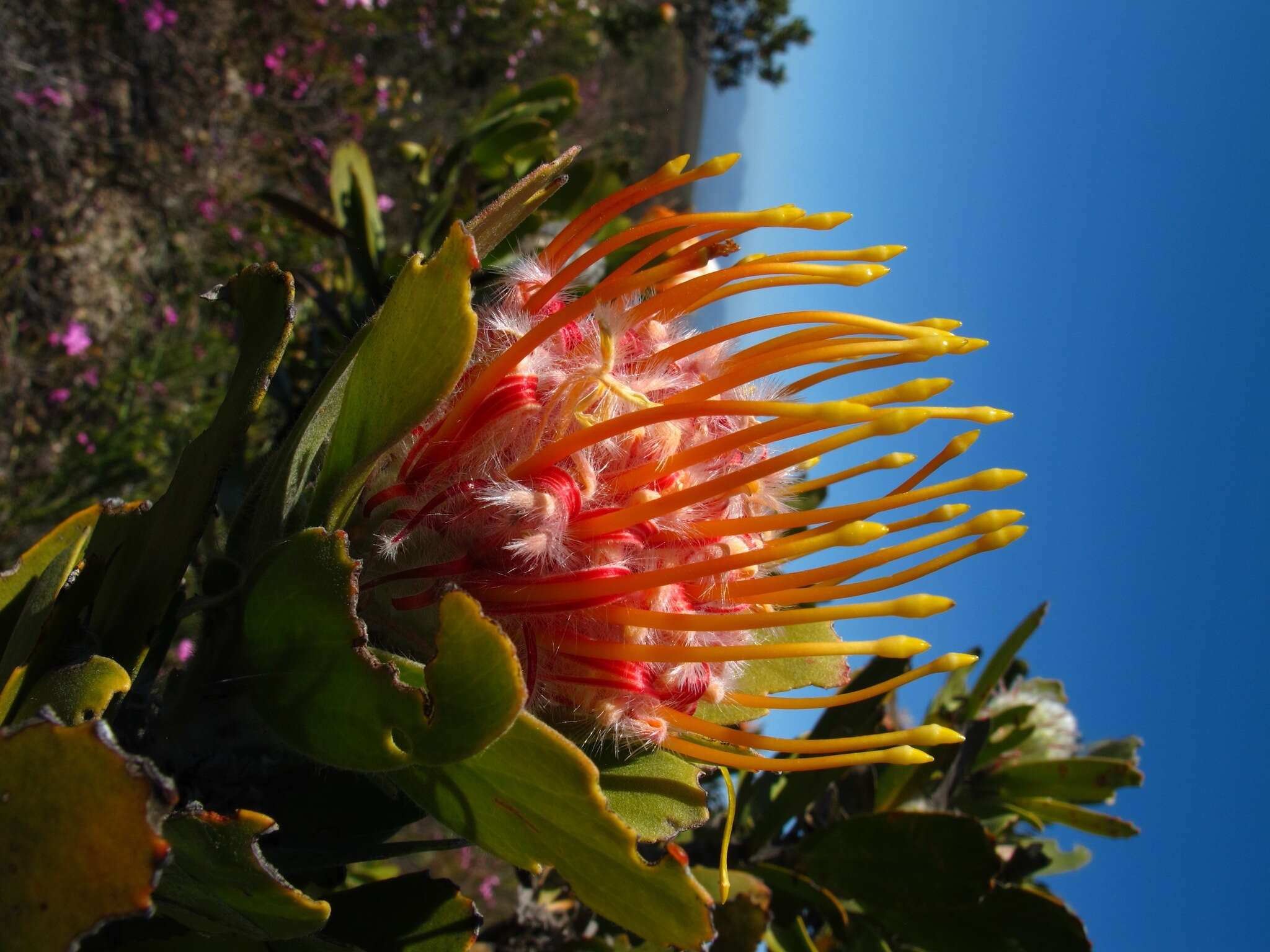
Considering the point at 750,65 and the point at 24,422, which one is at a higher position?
the point at 750,65

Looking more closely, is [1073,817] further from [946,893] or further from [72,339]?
[72,339]

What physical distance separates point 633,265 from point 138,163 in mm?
4798

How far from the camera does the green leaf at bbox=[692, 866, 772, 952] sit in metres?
1.30

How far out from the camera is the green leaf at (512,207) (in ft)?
2.29

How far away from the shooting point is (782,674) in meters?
0.89

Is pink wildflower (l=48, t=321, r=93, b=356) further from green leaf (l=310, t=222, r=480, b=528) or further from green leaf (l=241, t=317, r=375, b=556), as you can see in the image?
green leaf (l=310, t=222, r=480, b=528)

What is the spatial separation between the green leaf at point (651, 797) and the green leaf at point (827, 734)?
614 mm

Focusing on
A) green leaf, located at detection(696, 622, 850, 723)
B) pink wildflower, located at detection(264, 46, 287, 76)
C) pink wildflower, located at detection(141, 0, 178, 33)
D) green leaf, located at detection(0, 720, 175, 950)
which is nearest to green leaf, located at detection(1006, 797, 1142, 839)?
green leaf, located at detection(696, 622, 850, 723)

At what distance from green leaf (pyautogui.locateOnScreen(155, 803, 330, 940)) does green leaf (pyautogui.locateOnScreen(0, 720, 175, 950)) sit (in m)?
0.06

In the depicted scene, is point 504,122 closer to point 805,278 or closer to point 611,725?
point 805,278

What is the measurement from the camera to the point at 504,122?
6.38 ft

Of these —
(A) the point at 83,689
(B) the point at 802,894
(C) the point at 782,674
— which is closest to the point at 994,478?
(C) the point at 782,674

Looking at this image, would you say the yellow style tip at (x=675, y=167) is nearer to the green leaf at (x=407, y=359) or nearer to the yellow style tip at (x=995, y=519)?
the green leaf at (x=407, y=359)

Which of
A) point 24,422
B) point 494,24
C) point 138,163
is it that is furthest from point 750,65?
point 24,422
